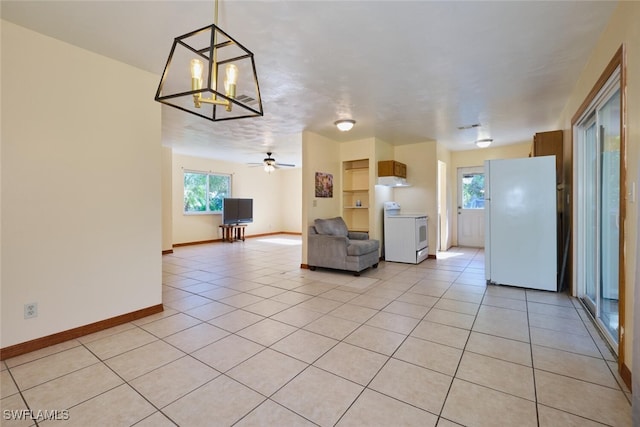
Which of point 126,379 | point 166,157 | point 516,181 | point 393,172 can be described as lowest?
point 126,379

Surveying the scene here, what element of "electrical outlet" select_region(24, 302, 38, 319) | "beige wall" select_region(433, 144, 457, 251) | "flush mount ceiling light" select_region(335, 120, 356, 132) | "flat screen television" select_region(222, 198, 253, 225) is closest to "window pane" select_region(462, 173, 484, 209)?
"beige wall" select_region(433, 144, 457, 251)

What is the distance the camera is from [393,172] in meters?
5.68

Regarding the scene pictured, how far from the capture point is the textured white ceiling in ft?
6.78

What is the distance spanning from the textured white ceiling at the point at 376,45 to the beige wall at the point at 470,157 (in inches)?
111

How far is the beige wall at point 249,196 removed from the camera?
8164 mm

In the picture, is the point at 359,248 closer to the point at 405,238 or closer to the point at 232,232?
→ the point at 405,238

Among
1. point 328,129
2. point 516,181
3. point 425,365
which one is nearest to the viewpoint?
point 425,365

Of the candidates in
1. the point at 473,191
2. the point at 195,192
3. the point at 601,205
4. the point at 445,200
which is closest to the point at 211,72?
the point at 601,205

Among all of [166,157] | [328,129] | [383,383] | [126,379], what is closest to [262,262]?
[328,129]

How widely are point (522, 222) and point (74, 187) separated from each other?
519 cm

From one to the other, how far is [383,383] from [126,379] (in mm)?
1734

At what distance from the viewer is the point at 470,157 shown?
7.46 m

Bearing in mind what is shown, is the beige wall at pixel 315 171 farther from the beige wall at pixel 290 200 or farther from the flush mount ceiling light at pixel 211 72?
the beige wall at pixel 290 200

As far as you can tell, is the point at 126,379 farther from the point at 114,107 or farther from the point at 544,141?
the point at 544,141
